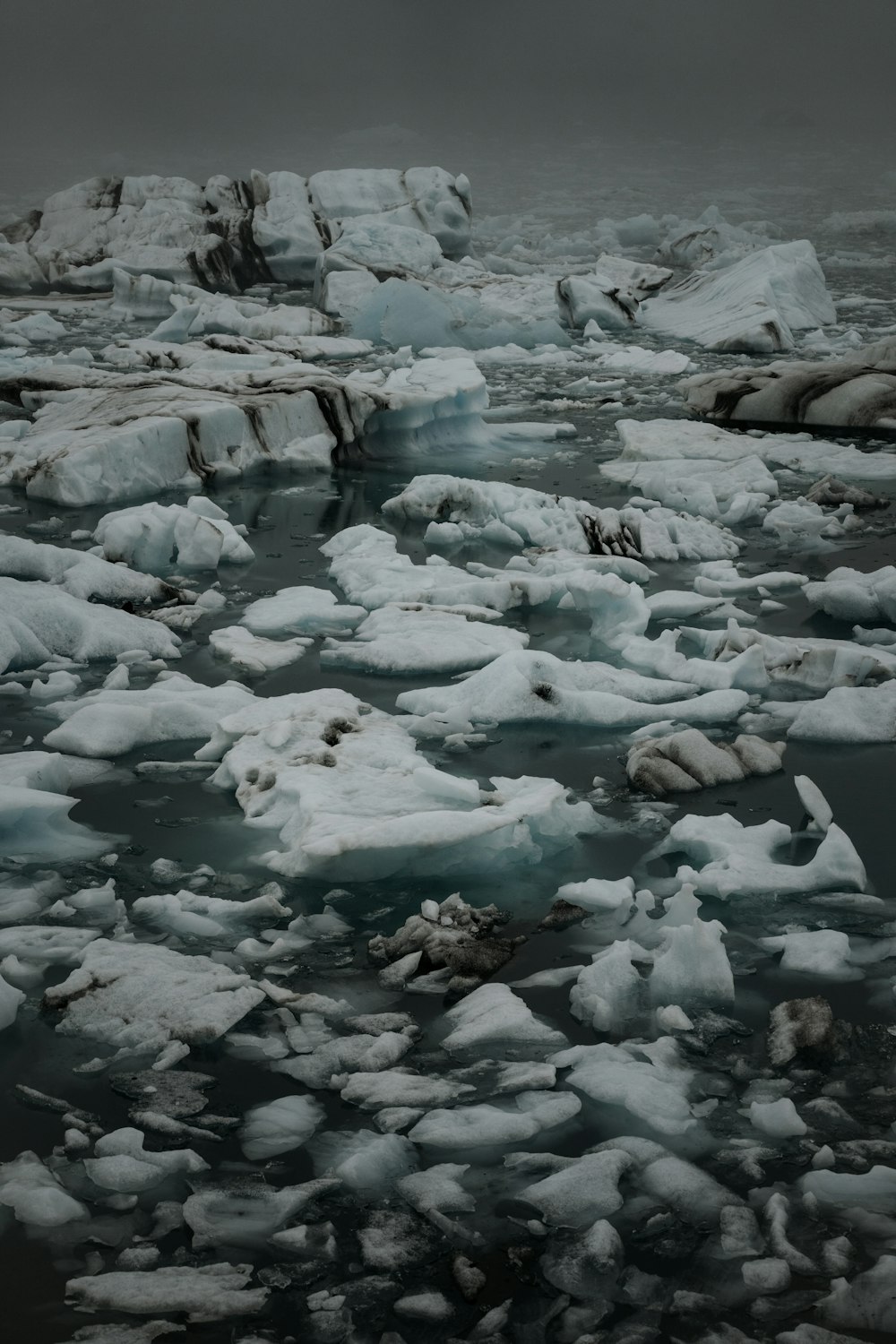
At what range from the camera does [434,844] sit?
304 centimetres

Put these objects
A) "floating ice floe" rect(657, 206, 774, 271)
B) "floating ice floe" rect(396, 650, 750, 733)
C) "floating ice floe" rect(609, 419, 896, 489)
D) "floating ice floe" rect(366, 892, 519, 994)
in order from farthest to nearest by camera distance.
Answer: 1. "floating ice floe" rect(657, 206, 774, 271)
2. "floating ice floe" rect(609, 419, 896, 489)
3. "floating ice floe" rect(396, 650, 750, 733)
4. "floating ice floe" rect(366, 892, 519, 994)

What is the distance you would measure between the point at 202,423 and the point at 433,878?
15.5 feet

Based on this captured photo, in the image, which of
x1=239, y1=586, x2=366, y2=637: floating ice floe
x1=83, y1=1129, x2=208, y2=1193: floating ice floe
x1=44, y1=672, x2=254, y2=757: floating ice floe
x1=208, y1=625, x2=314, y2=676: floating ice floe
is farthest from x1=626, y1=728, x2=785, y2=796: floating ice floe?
x1=83, y1=1129, x2=208, y2=1193: floating ice floe

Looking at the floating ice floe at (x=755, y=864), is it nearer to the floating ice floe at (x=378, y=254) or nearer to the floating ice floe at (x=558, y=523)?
the floating ice floe at (x=558, y=523)

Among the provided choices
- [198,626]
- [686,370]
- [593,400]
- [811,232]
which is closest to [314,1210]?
[198,626]

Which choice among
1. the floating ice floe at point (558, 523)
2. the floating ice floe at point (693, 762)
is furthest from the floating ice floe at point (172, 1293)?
the floating ice floe at point (558, 523)

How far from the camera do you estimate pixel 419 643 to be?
15.1ft

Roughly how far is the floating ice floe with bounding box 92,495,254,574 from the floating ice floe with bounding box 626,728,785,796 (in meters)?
2.70

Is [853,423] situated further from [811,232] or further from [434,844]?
[811,232]

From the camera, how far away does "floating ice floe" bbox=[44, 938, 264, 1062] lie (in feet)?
8.14

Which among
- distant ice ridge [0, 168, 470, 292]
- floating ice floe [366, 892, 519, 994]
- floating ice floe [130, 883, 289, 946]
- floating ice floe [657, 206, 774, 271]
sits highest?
distant ice ridge [0, 168, 470, 292]

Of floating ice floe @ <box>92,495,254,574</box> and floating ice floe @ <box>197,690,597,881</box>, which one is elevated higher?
floating ice floe @ <box>92,495,254,574</box>

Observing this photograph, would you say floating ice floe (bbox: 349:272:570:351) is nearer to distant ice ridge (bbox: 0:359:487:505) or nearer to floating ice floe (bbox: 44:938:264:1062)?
distant ice ridge (bbox: 0:359:487:505)

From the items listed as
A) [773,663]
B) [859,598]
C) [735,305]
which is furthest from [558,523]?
[735,305]
